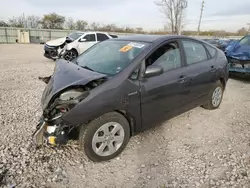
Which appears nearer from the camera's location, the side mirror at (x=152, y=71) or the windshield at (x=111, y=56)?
the side mirror at (x=152, y=71)

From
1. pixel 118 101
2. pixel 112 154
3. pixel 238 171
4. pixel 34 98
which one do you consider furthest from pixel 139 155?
pixel 34 98

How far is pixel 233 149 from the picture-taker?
3115 millimetres

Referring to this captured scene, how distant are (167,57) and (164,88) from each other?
526 mm

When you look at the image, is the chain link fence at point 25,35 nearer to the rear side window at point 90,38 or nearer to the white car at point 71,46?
the rear side window at point 90,38

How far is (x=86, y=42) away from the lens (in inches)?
436

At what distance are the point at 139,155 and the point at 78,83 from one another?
4.22 feet

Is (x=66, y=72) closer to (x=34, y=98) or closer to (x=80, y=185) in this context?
(x=80, y=185)

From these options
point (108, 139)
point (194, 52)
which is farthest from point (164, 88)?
point (194, 52)

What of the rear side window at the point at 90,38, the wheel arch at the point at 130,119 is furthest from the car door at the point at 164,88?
the rear side window at the point at 90,38

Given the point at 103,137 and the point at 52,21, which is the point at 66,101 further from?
the point at 52,21

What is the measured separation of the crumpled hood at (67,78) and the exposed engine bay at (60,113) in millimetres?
56

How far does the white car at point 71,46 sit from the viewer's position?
34.0 ft

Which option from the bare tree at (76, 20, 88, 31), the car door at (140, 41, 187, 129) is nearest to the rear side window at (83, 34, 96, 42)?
the car door at (140, 41, 187, 129)

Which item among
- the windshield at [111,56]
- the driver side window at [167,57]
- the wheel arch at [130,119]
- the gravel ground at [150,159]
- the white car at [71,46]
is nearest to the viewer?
the gravel ground at [150,159]
